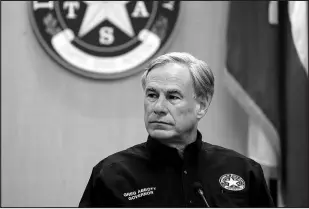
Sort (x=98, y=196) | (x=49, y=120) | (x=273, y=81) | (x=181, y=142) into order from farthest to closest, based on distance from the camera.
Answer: (x=49, y=120) → (x=273, y=81) → (x=181, y=142) → (x=98, y=196)

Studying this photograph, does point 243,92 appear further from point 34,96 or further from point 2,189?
point 2,189

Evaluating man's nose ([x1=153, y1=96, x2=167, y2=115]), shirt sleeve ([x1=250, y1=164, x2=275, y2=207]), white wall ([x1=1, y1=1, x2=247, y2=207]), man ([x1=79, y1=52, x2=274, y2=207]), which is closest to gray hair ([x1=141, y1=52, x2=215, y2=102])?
man ([x1=79, y1=52, x2=274, y2=207])

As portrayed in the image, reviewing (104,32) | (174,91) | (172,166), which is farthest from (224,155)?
(104,32)

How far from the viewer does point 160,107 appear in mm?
1638

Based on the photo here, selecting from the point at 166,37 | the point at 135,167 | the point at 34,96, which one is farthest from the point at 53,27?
the point at 135,167

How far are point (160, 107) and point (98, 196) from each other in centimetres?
36

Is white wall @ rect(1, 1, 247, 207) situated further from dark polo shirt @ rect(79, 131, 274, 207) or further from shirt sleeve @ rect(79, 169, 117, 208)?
shirt sleeve @ rect(79, 169, 117, 208)

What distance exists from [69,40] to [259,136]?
53.6 inches

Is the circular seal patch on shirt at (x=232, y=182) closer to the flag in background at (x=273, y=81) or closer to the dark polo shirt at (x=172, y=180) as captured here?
the dark polo shirt at (x=172, y=180)

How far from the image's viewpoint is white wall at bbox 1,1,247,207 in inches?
125

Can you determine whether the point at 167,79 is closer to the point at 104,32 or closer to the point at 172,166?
the point at 172,166

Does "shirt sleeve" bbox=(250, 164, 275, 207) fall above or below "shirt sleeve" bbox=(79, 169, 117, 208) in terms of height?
below

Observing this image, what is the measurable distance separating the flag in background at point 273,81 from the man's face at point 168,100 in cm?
146

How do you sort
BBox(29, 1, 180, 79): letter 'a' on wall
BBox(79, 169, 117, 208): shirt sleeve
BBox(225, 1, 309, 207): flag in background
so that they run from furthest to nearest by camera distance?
BBox(29, 1, 180, 79): letter 'a' on wall
BBox(225, 1, 309, 207): flag in background
BBox(79, 169, 117, 208): shirt sleeve
